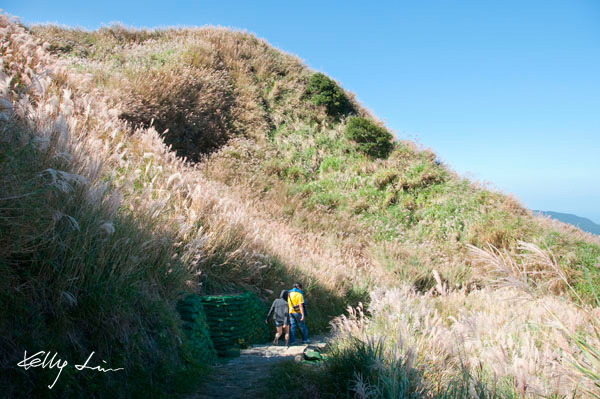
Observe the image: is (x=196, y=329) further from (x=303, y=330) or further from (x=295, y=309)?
(x=303, y=330)

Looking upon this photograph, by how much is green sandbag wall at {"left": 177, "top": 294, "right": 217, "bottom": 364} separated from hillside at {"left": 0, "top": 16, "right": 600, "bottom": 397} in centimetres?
31

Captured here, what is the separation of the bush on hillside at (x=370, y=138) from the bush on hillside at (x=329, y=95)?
223 cm

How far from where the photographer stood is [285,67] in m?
23.1

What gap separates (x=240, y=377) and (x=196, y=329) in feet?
3.23

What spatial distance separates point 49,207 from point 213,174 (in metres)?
11.4

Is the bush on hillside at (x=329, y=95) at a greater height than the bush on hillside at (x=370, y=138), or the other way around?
the bush on hillside at (x=329, y=95)

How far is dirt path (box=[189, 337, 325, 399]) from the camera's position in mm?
3846

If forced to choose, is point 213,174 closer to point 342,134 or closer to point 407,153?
point 342,134

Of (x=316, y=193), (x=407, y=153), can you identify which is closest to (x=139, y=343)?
(x=316, y=193)

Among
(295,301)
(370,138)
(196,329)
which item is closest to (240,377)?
(196,329)

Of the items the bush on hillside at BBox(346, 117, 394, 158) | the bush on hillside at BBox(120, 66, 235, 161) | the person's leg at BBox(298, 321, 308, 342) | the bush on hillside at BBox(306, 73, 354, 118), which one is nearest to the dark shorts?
the person's leg at BBox(298, 321, 308, 342)

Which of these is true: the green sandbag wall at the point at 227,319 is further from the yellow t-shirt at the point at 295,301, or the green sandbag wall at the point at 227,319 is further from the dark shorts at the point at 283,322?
the yellow t-shirt at the point at 295,301

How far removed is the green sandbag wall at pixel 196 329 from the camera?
A: 4812 mm

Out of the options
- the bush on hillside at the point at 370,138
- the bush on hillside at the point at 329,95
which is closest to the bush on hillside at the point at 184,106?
the bush on hillside at the point at 329,95
